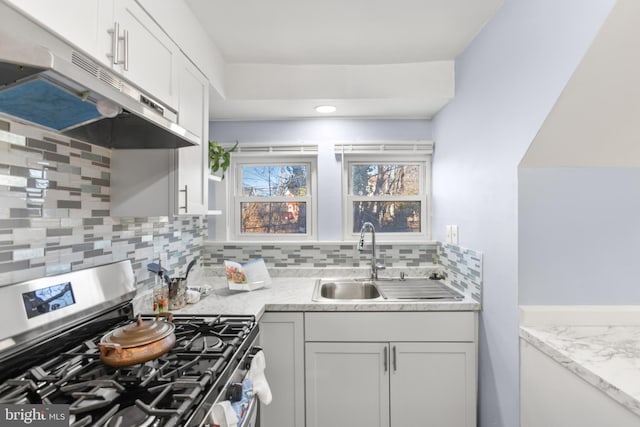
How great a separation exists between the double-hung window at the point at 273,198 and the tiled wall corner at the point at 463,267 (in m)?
1.00

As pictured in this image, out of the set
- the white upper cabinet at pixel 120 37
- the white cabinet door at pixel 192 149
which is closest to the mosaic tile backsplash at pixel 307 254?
the white cabinet door at pixel 192 149

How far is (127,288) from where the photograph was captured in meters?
1.40

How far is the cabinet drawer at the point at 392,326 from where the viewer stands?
5.90 ft

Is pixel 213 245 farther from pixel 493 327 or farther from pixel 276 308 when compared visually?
pixel 493 327

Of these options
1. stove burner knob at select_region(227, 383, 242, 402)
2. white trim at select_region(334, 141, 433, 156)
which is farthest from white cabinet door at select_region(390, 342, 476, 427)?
white trim at select_region(334, 141, 433, 156)

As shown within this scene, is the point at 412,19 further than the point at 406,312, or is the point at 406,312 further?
the point at 406,312

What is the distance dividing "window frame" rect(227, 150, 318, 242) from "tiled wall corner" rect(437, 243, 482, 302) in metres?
0.98

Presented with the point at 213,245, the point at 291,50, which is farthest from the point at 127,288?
the point at 291,50

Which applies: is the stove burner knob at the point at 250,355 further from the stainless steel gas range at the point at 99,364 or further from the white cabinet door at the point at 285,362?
the white cabinet door at the point at 285,362

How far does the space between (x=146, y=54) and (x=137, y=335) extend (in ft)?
3.29

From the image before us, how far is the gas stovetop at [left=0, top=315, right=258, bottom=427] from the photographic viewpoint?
750 millimetres

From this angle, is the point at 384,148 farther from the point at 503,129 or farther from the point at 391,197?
the point at 503,129

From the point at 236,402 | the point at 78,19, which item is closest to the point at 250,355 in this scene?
the point at 236,402

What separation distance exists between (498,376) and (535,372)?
33cm
